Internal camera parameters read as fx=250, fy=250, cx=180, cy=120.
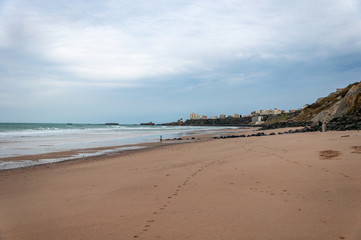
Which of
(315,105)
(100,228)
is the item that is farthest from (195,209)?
(315,105)

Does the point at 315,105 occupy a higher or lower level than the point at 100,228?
higher

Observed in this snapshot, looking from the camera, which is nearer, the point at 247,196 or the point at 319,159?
the point at 247,196

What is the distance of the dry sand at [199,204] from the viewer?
3408mm

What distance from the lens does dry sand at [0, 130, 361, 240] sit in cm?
341

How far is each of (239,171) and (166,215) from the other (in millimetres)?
3533

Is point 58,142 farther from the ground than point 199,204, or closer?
closer

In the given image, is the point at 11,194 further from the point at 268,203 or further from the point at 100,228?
the point at 268,203

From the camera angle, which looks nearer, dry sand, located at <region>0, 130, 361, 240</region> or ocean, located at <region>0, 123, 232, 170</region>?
dry sand, located at <region>0, 130, 361, 240</region>

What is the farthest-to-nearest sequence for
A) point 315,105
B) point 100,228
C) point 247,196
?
point 315,105, point 247,196, point 100,228

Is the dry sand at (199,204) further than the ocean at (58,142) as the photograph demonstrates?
No

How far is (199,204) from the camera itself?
4.44 metres

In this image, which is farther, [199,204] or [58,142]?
[58,142]

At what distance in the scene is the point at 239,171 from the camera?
7.00 m

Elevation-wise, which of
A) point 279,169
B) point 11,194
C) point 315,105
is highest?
point 315,105
